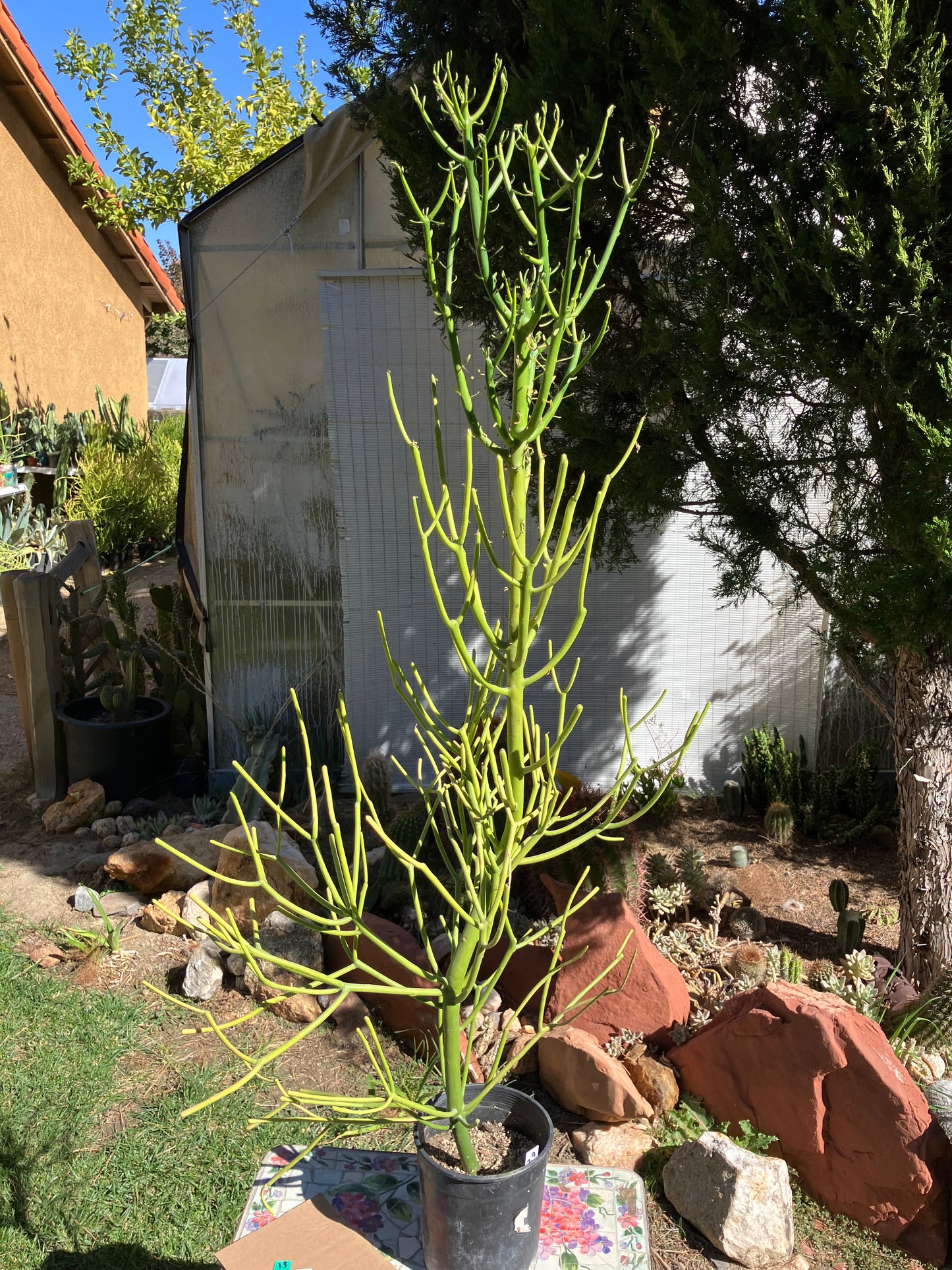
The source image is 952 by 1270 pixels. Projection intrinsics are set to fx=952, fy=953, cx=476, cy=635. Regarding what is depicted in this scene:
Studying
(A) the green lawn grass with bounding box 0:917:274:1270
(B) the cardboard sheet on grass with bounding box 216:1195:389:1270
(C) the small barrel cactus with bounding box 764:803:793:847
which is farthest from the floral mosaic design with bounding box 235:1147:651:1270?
(C) the small barrel cactus with bounding box 764:803:793:847

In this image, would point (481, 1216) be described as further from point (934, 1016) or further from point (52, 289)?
point (52, 289)

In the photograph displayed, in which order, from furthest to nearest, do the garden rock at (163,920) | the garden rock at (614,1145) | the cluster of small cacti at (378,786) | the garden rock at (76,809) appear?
the garden rock at (76,809)
the cluster of small cacti at (378,786)
the garden rock at (163,920)
the garden rock at (614,1145)

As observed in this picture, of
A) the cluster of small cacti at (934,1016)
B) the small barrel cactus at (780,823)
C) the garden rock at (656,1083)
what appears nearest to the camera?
the garden rock at (656,1083)

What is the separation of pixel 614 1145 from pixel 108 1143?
58.8 inches

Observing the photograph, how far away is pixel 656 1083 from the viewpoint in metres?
2.93

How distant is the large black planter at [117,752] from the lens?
208 inches

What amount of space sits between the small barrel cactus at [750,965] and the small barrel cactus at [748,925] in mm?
304

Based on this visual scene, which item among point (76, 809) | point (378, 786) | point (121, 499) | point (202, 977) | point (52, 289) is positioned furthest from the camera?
point (52, 289)

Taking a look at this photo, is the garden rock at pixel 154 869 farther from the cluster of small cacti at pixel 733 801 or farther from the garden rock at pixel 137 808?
the cluster of small cacti at pixel 733 801

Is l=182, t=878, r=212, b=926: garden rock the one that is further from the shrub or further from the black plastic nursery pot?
the shrub

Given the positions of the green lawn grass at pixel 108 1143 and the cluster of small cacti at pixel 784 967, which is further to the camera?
the cluster of small cacti at pixel 784 967

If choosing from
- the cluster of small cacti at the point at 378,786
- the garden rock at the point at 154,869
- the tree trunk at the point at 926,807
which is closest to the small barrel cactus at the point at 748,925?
the tree trunk at the point at 926,807

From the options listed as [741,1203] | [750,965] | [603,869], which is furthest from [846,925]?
[741,1203]

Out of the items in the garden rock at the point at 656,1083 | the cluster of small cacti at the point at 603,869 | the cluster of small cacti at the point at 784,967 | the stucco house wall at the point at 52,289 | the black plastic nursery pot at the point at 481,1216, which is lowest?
the garden rock at the point at 656,1083
